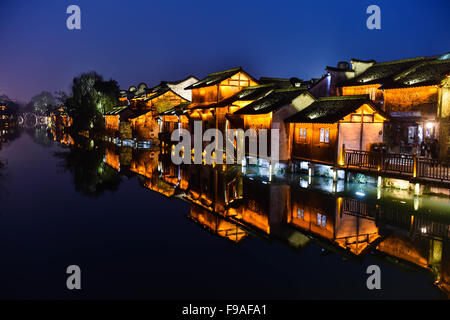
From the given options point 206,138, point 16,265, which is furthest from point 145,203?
point 206,138

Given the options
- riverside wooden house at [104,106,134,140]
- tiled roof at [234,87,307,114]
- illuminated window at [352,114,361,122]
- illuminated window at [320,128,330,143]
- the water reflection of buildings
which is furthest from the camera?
riverside wooden house at [104,106,134,140]

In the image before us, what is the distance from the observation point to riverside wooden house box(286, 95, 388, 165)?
2083 cm

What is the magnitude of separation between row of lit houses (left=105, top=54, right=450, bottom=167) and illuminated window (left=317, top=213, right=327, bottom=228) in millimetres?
7489

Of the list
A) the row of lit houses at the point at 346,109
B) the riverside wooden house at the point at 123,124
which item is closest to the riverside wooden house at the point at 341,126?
the row of lit houses at the point at 346,109

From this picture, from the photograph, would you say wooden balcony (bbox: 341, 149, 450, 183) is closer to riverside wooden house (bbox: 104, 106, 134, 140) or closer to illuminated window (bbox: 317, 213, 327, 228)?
illuminated window (bbox: 317, 213, 327, 228)

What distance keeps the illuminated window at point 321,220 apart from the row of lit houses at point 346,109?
24.6 ft

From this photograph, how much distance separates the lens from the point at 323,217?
14344 millimetres

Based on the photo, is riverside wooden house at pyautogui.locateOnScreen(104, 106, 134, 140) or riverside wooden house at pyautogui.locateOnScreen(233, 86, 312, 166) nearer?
riverside wooden house at pyautogui.locateOnScreen(233, 86, 312, 166)

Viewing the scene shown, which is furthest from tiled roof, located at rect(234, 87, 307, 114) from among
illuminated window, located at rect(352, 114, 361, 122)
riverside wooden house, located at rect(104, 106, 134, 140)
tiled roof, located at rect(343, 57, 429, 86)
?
riverside wooden house, located at rect(104, 106, 134, 140)

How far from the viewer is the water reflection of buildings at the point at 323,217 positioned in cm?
1098

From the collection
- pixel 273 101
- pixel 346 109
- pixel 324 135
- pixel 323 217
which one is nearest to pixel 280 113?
pixel 273 101

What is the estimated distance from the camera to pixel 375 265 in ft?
32.6

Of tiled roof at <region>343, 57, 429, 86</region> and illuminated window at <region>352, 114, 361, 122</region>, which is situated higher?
tiled roof at <region>343, 57, 429, 86</region>
